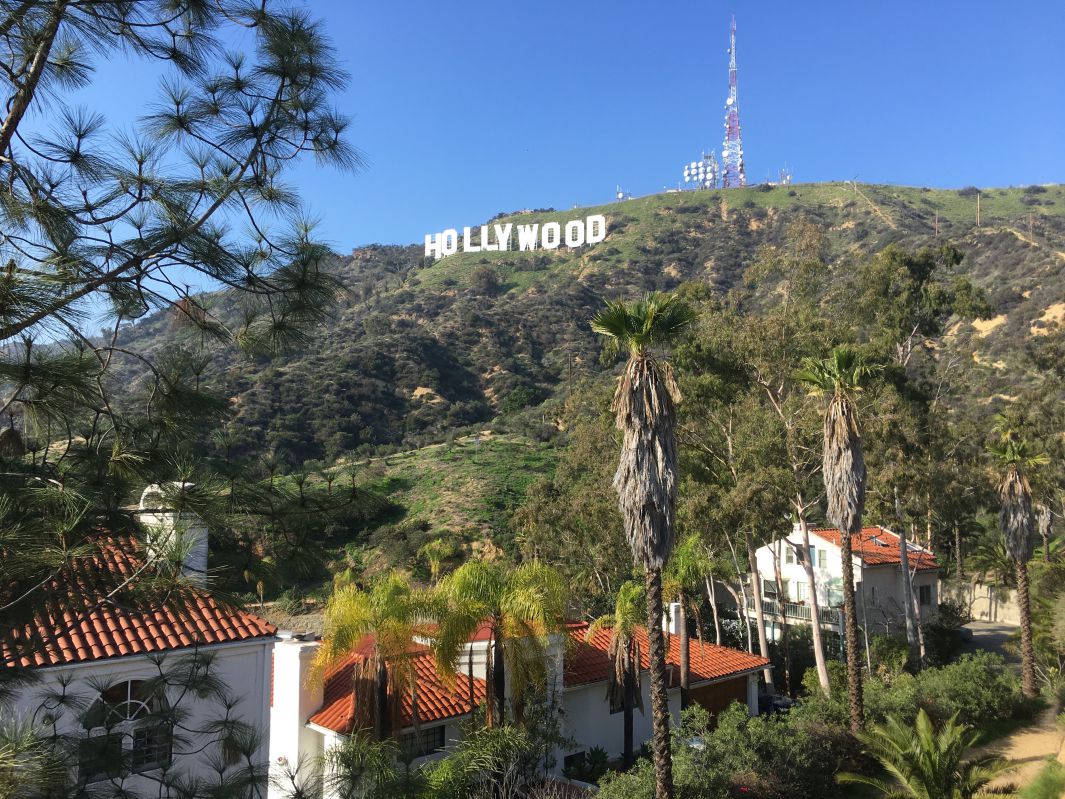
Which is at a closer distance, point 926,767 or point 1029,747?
point 926,767

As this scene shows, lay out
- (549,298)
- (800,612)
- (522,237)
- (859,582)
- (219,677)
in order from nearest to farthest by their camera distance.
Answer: (219,677) < (859,582) < (800,612) < (549,298) < (522,237)

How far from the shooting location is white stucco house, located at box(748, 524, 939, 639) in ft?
105

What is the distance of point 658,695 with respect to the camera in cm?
1296

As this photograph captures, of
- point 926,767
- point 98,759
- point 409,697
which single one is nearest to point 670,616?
point 926,767

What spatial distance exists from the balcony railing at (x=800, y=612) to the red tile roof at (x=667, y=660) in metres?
8.40

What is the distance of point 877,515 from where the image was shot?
84.0 feet

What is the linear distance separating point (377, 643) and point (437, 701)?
3596 mm

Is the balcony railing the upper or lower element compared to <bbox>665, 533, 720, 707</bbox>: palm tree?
lower

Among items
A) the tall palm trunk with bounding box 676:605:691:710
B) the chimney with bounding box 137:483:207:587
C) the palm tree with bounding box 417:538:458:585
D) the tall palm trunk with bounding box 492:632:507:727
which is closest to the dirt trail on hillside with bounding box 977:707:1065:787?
the tall palm trunk with bounding box 676:605:691:710

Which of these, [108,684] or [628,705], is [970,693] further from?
[108,684]

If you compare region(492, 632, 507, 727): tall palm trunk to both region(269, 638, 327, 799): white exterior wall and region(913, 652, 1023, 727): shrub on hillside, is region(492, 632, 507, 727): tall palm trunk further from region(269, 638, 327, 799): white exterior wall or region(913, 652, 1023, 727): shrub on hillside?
region(913, 652, 1023, 727): shrub on hillside

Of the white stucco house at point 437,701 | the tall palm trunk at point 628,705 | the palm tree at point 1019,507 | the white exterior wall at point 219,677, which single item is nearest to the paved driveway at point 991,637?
the palm tree at point 1019,507

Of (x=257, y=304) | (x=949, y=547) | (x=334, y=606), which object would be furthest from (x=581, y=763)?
(x=949, y=547)

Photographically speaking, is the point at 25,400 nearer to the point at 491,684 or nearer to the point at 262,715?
the point at 262,715
